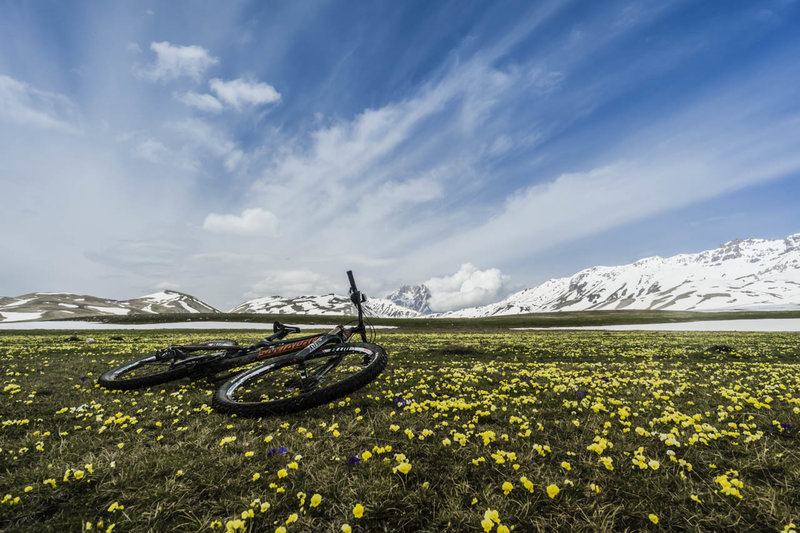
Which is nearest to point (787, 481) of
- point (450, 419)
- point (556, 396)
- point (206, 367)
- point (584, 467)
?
point (584, 467)

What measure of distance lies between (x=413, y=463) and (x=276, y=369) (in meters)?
6.99

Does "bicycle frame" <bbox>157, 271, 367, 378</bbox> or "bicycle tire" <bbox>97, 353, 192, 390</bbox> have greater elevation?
"bicycle frame" <bbox>157, 271, 367, 378</bbox>

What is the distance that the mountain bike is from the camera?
746 centimetres

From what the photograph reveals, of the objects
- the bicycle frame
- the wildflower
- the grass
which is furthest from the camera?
the grass

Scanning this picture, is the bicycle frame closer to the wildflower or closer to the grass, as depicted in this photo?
the wildflower

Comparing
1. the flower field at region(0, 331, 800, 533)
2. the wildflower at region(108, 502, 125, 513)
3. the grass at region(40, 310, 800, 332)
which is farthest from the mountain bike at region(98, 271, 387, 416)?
the grass at region(40, 310, 800, 332)

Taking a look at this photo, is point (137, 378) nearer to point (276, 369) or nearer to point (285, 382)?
point (276, 369)

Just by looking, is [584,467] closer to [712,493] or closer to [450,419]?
[712,493]

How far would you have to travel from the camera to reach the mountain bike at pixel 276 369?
7.46 m

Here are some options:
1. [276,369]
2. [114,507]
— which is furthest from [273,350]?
[114,507]

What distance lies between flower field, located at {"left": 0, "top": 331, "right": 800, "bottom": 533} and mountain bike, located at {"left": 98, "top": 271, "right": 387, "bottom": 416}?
42 centimetres

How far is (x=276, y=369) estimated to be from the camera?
1053 centimetres

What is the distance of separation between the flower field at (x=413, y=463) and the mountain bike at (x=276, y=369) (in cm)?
42

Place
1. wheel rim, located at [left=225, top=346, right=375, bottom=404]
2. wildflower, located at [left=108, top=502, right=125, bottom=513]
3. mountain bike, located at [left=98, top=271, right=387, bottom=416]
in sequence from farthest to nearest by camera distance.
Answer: wheel rim, located at [left=225, top=346, right=375, bottom=404]
mountain bike, located at [left=98, top=271, right=387, bottom=416]
wildflower, located at [left=108, top=502, right=125, bottom=513]
